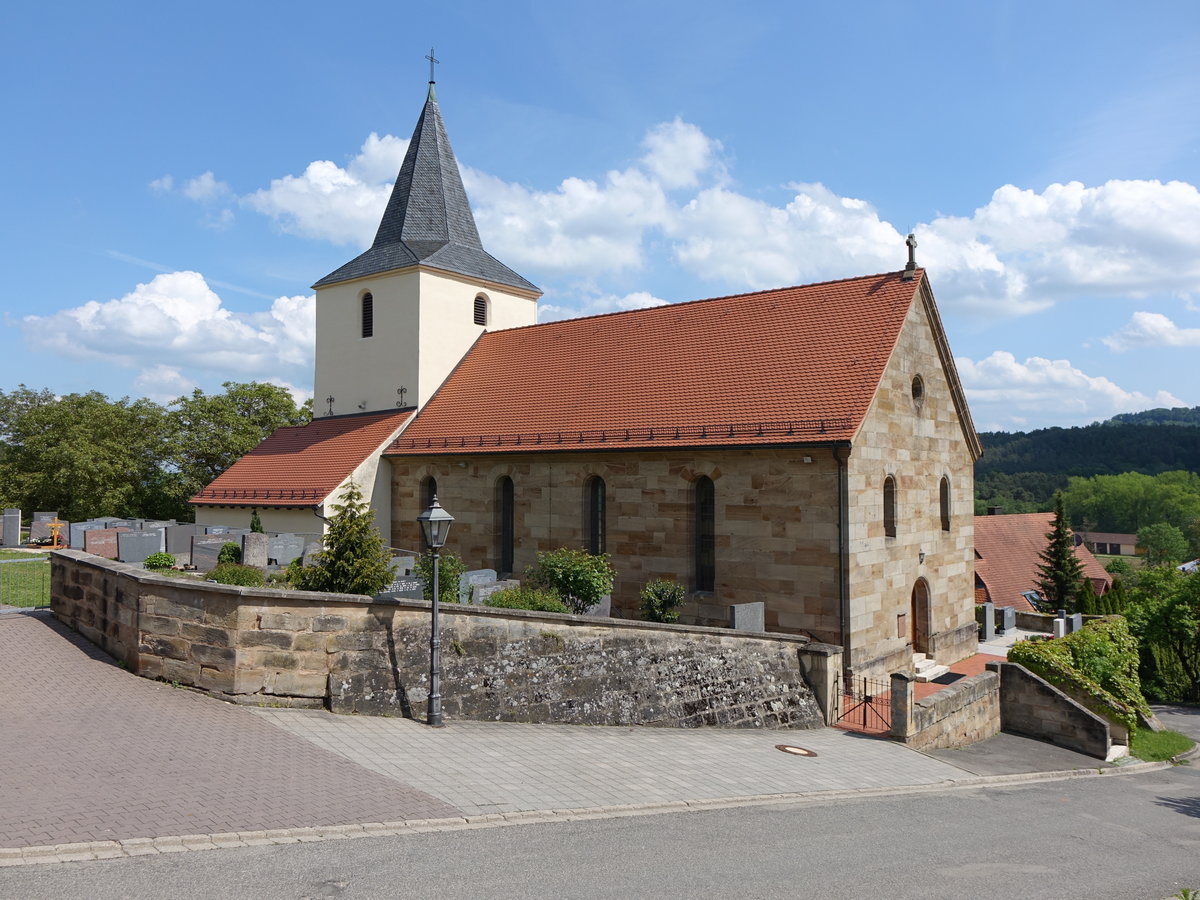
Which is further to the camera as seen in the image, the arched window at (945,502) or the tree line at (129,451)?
the tree line at (129,451)

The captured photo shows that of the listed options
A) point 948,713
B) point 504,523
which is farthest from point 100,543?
point 948,713

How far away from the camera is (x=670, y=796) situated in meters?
10.4

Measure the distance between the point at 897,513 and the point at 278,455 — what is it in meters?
21.4

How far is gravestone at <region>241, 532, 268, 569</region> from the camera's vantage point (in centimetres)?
2086

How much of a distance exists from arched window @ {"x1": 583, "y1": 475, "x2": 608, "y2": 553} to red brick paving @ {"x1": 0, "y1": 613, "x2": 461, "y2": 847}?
11900mm

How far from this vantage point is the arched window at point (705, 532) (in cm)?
2008

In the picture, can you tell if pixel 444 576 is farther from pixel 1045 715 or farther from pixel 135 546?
pixel 1045 715

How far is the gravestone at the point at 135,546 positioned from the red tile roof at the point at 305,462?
14.1 feet

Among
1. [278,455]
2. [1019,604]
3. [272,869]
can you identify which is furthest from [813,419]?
[1019,604]

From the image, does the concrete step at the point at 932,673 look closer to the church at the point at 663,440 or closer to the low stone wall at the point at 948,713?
the church at the point at 663,440

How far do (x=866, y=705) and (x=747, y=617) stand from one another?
3.00 meters

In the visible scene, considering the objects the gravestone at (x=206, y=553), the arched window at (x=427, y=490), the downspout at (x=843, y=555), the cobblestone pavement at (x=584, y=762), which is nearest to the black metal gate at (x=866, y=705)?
the downspout at (x=843, y=555)

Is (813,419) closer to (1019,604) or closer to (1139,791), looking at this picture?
(1139,791)

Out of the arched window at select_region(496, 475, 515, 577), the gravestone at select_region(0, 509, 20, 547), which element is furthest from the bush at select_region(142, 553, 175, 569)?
the gravestone at select_region(0, 509, 20, 547)
